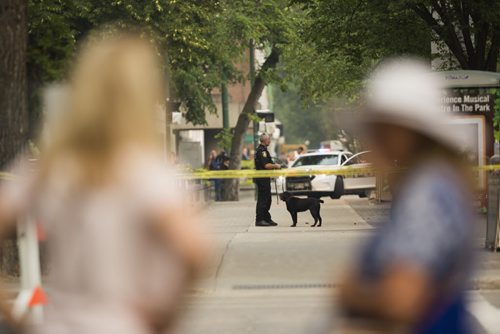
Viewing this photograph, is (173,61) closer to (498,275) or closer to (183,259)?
(498,275)

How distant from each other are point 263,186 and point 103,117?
62.4 ft

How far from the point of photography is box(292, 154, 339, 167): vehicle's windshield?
122 feet

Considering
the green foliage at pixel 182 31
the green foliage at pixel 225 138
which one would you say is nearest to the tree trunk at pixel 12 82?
the green foliage at pixel 182 31

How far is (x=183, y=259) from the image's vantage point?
9.41 feet

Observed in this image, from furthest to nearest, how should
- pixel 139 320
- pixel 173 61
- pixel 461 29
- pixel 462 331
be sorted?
pixel 173 61 < pixel 461 29 < pixel 462 331 < pixel 139 320

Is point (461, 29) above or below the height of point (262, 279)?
above

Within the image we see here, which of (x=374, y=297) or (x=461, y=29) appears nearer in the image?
(x=374, y=297)

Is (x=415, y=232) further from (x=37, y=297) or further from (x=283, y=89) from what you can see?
(x=283, y=89)

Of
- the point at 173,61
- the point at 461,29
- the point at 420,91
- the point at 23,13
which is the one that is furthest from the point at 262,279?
the point at 173,61

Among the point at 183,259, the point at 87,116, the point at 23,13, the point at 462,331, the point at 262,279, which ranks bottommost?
the point at 262,279

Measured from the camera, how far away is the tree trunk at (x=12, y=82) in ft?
42.0

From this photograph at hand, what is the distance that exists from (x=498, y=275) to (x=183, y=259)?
33.0ft

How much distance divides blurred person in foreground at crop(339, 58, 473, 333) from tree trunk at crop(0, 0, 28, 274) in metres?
9.93

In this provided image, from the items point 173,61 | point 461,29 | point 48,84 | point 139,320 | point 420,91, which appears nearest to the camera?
point 139,320
